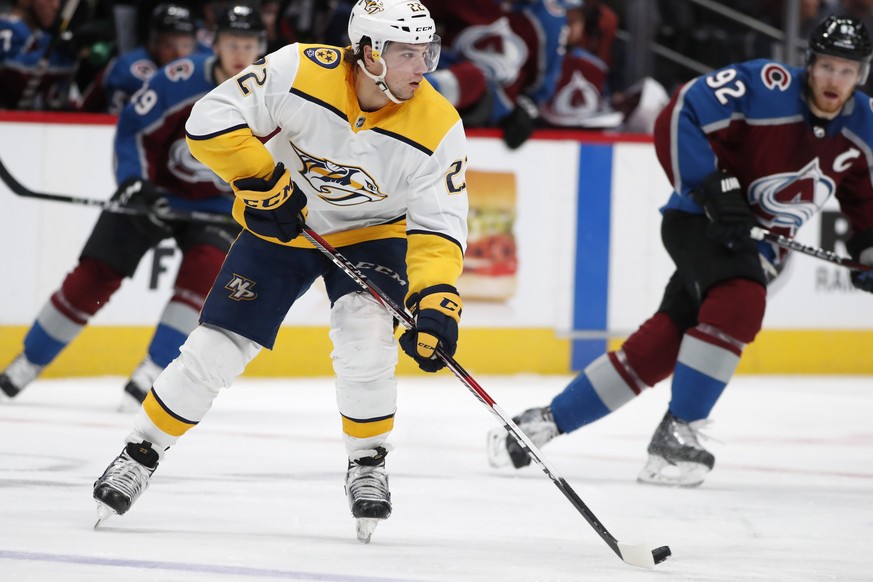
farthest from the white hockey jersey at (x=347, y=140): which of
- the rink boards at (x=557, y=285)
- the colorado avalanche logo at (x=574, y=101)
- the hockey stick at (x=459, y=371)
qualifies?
the colorado avalanche logo at (x=574, y=101)

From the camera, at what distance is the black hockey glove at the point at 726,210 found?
3.38 metres

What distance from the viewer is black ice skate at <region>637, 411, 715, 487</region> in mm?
3490

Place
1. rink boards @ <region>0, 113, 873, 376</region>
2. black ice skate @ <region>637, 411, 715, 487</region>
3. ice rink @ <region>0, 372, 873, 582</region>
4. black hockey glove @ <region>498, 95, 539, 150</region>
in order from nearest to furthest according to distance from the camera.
Result: ice rink @ <region>0, 372, 873, 582</region>
black ice skate @ <region>637, 411, 715, 487</region>
rink boards @ <region>0, 113, 873, 376</region>
black hockey glove @ <region>498, 95, 539, 150</region>

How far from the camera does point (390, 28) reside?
8.70 ft

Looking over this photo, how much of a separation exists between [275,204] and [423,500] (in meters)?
0.88

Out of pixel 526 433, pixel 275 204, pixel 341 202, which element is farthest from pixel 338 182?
pixel 526 433

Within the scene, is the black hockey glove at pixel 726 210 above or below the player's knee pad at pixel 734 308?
above

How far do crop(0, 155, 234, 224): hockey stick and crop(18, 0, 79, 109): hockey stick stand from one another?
29.4 inches

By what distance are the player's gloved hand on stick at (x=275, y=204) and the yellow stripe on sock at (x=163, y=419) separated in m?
0.39

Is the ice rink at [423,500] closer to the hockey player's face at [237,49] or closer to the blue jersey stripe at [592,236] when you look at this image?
the blue jersey stripe at [592,236]

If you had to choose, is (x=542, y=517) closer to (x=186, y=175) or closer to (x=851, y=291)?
(x=186, y=175)

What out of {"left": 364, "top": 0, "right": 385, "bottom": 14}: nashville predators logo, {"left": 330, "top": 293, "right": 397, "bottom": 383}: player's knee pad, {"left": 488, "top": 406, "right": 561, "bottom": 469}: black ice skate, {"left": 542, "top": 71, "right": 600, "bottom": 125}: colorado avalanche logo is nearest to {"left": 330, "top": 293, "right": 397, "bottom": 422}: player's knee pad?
{"left": 330, "top": 293, "right": 397, "bottom": 383}: player's knee pad

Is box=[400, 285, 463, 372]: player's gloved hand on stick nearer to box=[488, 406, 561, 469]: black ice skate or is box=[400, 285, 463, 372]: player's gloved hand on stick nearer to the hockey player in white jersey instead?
the hockey player in white jersey

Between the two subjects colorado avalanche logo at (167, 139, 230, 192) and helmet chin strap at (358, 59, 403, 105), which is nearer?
helmet chin strap at (358, 59, 403, 105)
